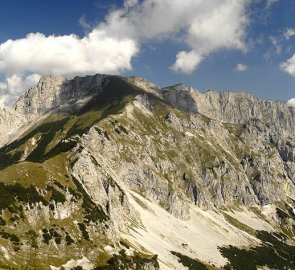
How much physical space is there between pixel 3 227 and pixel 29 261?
17923mm

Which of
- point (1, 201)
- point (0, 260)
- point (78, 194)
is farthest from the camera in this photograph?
point (78, 194)

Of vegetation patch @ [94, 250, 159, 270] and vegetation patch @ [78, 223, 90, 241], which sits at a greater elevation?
vegetation patch @ [78, 223, 90, 241]

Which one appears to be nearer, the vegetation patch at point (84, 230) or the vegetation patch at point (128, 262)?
the vegetation patch at point (128, 262)

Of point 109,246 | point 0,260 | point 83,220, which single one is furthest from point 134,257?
point 0,260

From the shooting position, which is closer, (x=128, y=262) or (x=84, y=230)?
(x=84, y=230)

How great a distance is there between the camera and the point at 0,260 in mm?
118375

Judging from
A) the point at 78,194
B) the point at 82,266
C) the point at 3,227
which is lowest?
the point at 82,266

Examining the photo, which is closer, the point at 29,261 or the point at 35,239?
the point at 29,261

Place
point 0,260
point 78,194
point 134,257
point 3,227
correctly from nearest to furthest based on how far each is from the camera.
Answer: point 0,260, point 3,227, point 134,257, point 78,194

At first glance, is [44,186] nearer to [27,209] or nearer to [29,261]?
[27,209]

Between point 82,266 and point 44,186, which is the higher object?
point 44,186

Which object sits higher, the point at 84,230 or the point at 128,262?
the point at 84,230

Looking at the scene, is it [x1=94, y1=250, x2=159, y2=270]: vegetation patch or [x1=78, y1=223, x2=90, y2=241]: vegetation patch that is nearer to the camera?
[x1=94, y1=250, x2=159, y2=270]: vegetation patch

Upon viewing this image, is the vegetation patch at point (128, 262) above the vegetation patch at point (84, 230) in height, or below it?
below
